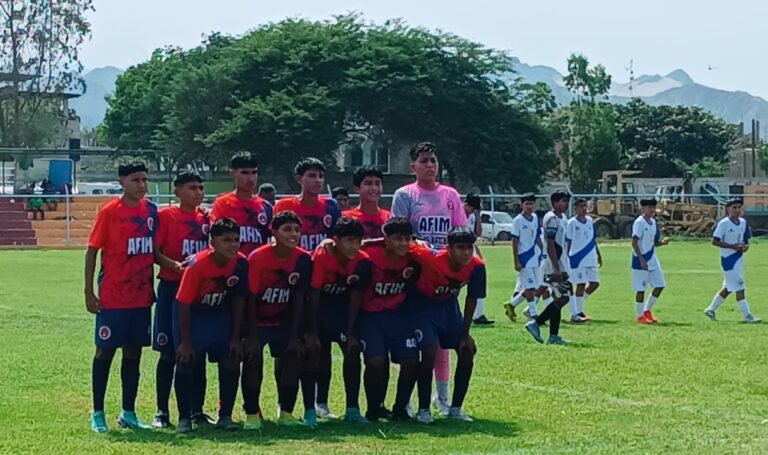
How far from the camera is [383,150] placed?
2625 inches

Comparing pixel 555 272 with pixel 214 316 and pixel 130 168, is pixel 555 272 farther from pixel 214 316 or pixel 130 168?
pixel 130 168

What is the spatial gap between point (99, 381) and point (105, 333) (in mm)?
399

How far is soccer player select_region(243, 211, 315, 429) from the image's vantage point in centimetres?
939

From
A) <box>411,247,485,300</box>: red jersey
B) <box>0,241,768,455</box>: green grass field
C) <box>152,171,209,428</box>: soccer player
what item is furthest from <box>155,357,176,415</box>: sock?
<box>411,247,485,300</box>: red jersey

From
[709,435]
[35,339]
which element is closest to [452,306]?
[709,435]

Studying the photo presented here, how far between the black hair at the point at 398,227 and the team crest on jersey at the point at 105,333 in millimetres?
2303

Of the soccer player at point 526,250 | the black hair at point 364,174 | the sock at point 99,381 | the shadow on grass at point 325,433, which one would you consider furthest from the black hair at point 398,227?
the soccer player at point 526,250

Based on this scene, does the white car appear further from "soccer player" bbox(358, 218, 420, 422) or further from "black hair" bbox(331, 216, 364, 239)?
"black hair" bbox(331, 216, 364, 239)

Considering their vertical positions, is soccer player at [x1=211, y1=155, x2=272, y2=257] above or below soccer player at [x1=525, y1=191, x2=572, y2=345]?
above

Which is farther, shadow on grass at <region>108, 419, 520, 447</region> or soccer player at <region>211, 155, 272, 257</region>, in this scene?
Result: soccer player at <region>211, 155, 272, 257</region>

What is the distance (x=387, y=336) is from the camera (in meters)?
9.75

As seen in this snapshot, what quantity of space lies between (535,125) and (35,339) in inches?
1951

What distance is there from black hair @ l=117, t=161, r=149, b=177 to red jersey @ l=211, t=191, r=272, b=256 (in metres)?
0.68

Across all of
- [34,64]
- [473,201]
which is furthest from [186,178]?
[34,64]
